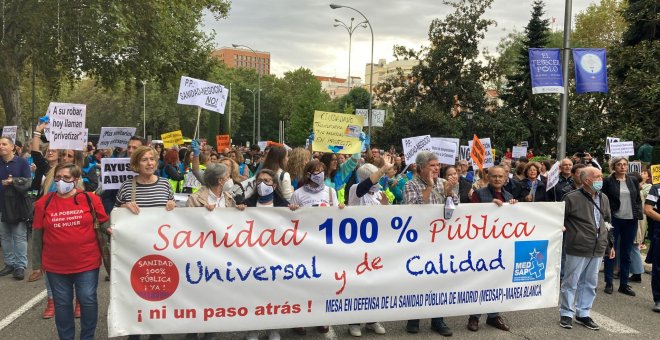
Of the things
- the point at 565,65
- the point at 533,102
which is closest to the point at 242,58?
the point at 533,102

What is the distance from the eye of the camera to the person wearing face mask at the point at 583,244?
220 inches

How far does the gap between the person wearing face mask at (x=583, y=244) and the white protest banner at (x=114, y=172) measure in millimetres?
4481

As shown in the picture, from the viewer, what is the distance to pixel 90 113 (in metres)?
78.7

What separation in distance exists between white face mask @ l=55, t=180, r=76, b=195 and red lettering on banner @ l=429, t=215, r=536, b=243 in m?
3.13

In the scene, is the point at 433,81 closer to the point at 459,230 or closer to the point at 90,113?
the point at 459,230

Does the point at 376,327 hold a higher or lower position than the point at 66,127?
lower

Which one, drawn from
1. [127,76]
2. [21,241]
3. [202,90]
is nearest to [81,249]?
[21,241]

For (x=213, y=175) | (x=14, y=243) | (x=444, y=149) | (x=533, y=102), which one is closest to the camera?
(x=213, y=175)

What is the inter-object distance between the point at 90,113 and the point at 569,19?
254ft

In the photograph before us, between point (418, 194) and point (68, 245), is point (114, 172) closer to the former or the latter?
point (68, 245)

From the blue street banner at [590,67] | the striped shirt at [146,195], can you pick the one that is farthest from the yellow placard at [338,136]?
the blue street banner at [590,67]

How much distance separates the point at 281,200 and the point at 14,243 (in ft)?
13.7

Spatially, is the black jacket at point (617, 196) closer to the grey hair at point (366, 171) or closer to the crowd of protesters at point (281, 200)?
the crowd of protesters at point (281, 200)

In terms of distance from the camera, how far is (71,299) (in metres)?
4.51
